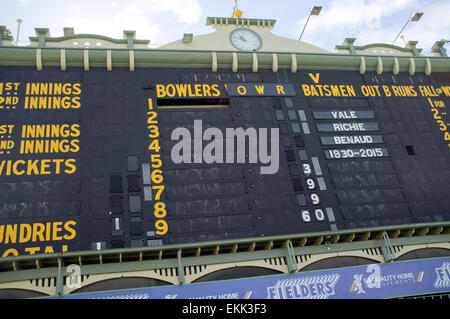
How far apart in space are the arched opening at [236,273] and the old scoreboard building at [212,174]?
5cm

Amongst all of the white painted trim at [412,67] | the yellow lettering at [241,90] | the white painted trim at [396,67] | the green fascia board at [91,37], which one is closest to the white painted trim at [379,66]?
the white painted trim at [396,67]

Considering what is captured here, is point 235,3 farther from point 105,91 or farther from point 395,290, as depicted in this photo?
point 395,290

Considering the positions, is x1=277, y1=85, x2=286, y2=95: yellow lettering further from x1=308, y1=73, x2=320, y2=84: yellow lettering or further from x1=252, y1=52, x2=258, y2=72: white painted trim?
x1=308, y1=73, x2=320, y2=84: yellow lettering

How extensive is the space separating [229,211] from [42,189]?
28.3 feet

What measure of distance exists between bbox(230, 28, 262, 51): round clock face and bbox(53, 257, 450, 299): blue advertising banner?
1485 cm

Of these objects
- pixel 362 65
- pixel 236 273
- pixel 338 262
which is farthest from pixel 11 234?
pixel 362 65

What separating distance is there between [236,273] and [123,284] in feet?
16.8

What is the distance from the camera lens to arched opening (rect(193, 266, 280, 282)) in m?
20.3

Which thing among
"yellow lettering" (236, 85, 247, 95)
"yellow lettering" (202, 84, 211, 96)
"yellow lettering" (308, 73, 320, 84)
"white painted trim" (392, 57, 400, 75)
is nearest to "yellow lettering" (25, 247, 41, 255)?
"yellow lettering" (202, 84, 211, 96)

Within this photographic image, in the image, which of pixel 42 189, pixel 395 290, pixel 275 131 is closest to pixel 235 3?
pixel 275 131

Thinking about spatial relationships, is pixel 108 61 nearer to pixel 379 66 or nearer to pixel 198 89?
pixel 198 89

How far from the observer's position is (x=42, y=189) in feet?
66.3

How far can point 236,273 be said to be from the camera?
20.7 meters

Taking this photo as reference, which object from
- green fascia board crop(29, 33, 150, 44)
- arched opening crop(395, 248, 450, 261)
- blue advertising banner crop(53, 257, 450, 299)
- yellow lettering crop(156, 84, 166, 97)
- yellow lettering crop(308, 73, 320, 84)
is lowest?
blue advertising banner crop(53, 257, 450, 299)
